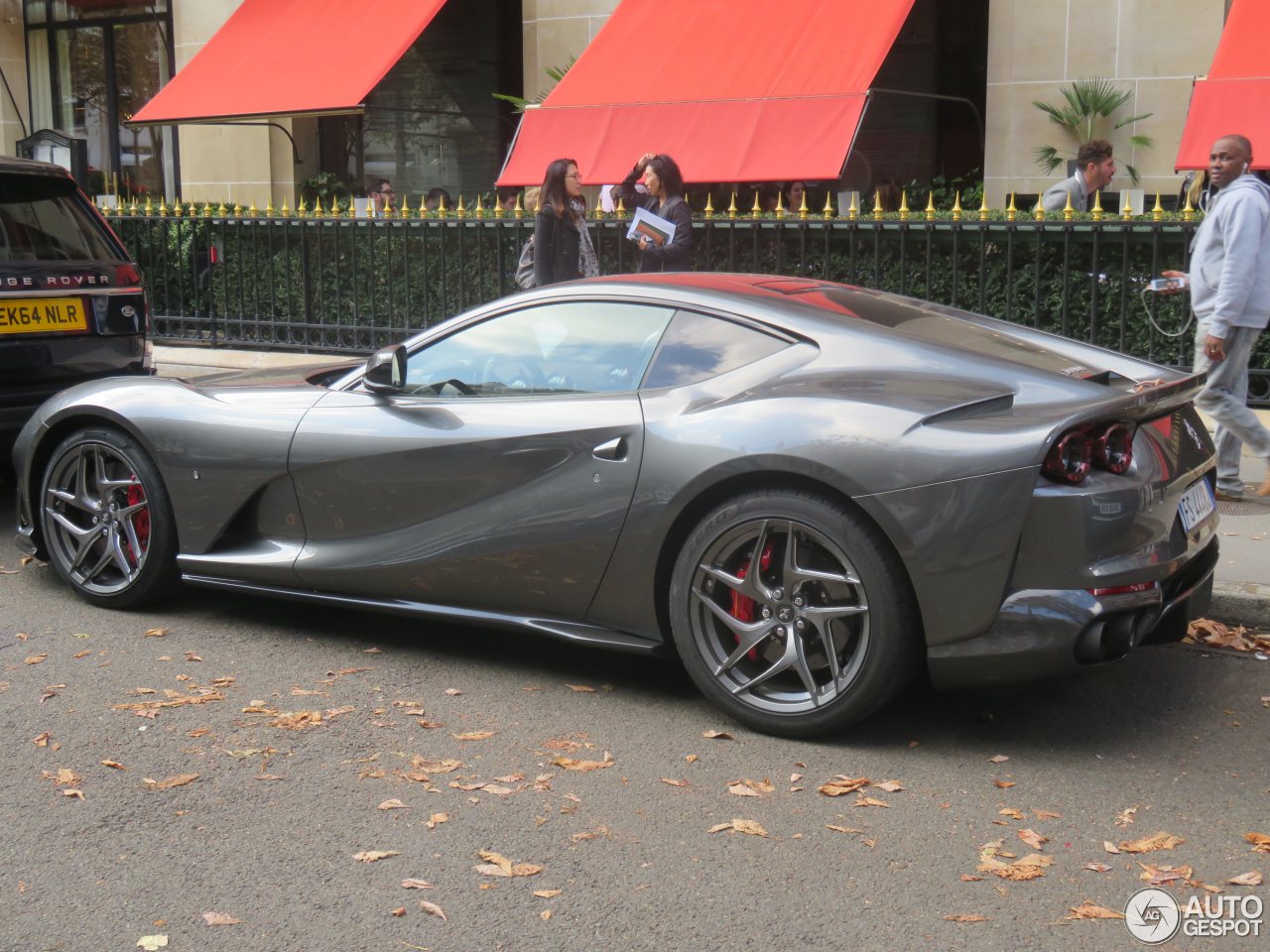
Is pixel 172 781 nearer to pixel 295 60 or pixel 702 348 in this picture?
pixel 702 348

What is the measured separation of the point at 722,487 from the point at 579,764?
96 centimetres

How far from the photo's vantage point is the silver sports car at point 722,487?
13.8 ft

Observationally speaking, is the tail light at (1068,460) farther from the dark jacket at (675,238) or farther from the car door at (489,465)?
the dark jacket at (675,238)

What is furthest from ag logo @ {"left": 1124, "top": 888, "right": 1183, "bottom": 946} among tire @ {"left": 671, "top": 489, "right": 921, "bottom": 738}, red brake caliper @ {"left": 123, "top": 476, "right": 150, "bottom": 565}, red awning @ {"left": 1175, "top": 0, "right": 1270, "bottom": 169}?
red awning @ {"left": 1175, "top": 0, "right": 1270, "bottom": 169}

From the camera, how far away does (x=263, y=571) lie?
5547 millimetres

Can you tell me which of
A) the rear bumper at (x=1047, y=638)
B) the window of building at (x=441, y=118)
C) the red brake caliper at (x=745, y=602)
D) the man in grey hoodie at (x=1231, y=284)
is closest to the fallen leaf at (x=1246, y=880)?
the rear bumper at (x=1047, y=638)

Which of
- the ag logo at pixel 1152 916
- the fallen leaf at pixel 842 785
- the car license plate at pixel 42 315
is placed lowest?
the ag logo at pixel 1152 916

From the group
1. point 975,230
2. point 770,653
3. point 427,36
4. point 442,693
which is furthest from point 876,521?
point 427,36

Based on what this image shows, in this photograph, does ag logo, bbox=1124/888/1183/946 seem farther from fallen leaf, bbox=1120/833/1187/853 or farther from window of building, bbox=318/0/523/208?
window of building, bbox=318/0/523/208

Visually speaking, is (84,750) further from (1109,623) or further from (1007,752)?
(1109,623)

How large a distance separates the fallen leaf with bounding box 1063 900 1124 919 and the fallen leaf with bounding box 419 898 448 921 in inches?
57.1

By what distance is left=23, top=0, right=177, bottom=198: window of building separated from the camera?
65.0 feet

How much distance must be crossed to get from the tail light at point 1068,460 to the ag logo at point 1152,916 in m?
1.18

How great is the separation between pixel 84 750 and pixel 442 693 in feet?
3.84
